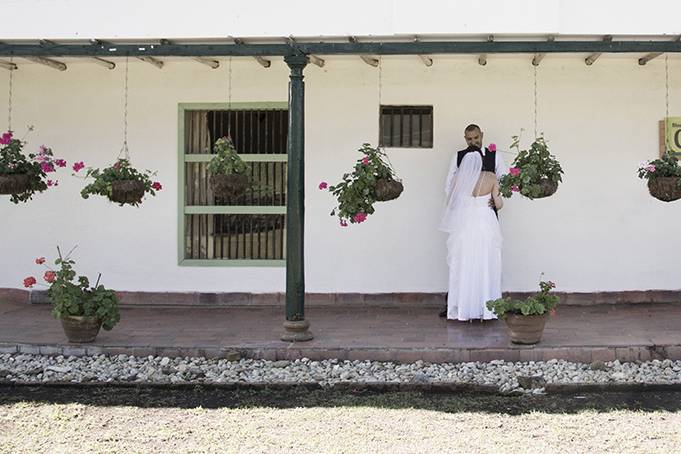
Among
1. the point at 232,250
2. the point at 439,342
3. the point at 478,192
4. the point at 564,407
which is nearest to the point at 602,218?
the point at 478,192

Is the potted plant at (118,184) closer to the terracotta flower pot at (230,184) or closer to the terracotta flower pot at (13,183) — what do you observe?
the terracotta flower pot at (13,183)

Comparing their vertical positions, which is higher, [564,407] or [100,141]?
[100,141]

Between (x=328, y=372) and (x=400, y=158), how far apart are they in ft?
10.5

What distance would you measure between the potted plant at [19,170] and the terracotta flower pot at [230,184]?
1.66 meters

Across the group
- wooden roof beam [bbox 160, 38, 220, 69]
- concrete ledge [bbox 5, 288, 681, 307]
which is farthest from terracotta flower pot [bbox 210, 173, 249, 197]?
concrete ledge [bbox 5, 288, 681, 307]

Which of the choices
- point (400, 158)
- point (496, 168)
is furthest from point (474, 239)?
point (400, 158)

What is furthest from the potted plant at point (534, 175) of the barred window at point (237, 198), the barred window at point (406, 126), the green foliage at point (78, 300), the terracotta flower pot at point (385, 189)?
the green foliage at point (78, 300)

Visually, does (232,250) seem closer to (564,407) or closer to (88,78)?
(88,78)

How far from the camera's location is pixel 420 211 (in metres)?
8.70

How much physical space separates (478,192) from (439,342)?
163 cm

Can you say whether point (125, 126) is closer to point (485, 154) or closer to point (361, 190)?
point (361, 190)

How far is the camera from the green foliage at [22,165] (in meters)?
7.46

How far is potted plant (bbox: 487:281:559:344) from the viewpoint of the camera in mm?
6594

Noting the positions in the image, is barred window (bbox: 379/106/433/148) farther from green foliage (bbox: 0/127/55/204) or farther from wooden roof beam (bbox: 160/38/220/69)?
green foliage (bbox: 0/127/55/204)
